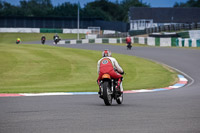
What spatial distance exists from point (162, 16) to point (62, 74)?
8772 cm

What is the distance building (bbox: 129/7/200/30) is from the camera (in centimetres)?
10425

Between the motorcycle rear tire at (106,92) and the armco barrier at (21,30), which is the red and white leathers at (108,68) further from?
the armco barrier at (21,30)

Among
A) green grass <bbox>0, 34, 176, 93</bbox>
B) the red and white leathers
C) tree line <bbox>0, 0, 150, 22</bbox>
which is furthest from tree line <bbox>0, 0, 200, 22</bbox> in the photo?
the red and white leathers

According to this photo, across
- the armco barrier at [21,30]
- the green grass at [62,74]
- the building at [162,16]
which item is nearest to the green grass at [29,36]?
the armco barrier at [21,30]

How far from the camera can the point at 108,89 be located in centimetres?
980

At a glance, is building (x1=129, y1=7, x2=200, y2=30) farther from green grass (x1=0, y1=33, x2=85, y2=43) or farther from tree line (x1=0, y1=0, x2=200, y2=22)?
green grass (x1=0, y1=33, x2=85, y2=43)

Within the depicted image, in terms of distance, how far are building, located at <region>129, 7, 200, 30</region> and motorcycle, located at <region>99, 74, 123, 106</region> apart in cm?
9453

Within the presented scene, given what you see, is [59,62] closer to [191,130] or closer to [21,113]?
[21,113]

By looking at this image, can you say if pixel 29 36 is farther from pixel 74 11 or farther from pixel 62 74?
pixel 62 74

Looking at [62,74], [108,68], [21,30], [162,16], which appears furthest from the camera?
[162,16]

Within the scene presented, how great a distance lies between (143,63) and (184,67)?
262 centimetres

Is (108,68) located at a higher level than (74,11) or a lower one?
lower

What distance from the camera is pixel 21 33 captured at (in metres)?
85.9

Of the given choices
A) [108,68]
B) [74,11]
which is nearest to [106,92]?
[108,68]
